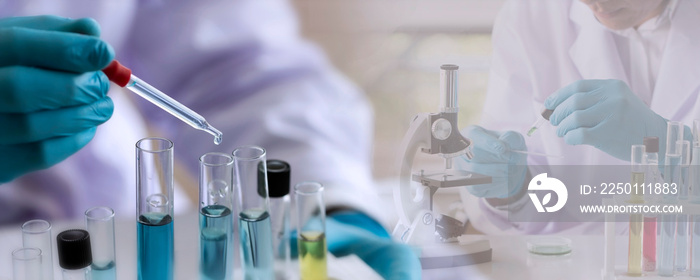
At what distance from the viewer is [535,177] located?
1.08 m

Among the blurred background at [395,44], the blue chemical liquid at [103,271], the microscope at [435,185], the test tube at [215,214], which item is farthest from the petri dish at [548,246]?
the blurred background at [395,44]

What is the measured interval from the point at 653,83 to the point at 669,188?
11.8 inches

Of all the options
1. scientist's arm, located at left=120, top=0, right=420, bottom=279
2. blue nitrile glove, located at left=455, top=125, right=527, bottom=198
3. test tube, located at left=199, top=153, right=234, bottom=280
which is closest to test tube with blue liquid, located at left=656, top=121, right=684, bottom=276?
blue nitrile glove, located at left=455, top=125, right=527, bottom=198

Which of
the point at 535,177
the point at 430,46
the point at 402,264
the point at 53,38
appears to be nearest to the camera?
the point at 53,38

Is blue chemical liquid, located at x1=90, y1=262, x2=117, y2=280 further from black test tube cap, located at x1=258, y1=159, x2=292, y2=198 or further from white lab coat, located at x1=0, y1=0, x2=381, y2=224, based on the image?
white lab coat, located at x1=0, y1=0, x2=381, y2=224

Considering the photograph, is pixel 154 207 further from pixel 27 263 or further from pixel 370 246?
pixel 370 246

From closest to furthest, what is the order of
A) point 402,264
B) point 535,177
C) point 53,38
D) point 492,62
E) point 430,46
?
point 53,38 < point 402,264 < point 535,177 < point 492,62 < point 430,46

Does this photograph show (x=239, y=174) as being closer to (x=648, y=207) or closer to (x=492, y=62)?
(x=648, y=207)

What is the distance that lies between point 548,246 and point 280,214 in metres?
0.39

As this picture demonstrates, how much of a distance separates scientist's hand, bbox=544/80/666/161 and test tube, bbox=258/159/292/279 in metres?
0.45

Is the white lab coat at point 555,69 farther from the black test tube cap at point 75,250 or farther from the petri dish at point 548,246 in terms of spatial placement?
the black test tube cap at point 75,250

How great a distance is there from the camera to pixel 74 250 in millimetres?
749

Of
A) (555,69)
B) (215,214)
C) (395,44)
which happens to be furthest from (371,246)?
(395,44)

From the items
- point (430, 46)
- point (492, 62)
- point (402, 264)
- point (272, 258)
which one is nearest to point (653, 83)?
point (492, 62)
